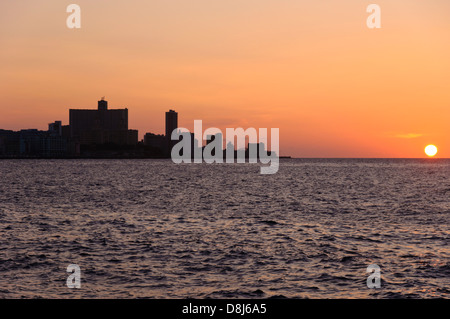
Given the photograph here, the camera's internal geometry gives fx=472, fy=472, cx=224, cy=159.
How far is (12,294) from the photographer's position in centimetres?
2006

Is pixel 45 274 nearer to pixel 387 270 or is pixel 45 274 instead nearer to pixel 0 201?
pixel 387 270

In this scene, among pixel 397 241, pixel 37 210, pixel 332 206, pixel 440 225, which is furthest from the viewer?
pixel 332 206

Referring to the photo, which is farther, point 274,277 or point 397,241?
point 397,241

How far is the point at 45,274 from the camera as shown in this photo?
2347 cm

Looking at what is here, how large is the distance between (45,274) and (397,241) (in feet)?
76.2

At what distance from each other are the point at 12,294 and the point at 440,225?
35.4 metres

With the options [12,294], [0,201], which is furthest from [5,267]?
[0,201]

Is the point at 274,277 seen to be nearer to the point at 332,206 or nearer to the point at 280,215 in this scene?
the point at 280,215

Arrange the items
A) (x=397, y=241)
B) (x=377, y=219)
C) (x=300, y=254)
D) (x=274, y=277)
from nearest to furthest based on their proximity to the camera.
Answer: (x=274, y=277), (x=300, y=254), (x=397, y=241), (x=377, y=219)
